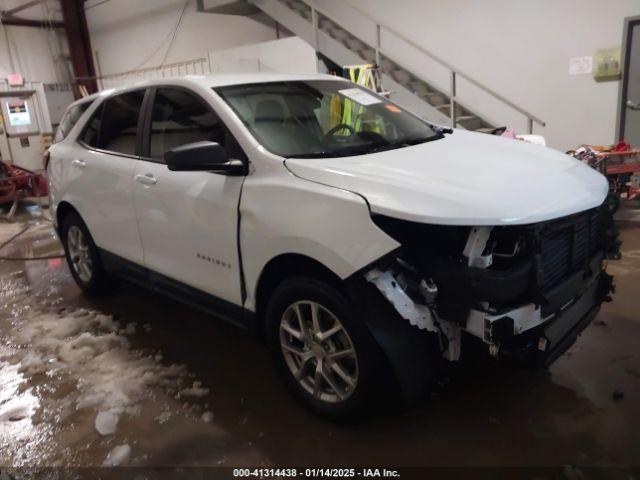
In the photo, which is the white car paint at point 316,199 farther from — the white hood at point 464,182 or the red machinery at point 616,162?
the red machinery at point 616,162

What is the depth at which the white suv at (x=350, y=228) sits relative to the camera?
6.04ft

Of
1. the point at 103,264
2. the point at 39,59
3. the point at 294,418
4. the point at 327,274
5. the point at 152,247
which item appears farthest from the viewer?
the point at 39,59

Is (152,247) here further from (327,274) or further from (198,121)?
(327,274)

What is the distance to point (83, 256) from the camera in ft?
12.9

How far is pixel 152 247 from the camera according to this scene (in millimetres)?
2982

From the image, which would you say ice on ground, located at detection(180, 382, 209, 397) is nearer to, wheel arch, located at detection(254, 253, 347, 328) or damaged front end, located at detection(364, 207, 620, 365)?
wheel arch, located at detection(254, 253, 347, 328)

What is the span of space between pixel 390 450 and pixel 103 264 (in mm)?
2522

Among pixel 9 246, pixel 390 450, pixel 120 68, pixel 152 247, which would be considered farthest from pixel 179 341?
pixel 120 68

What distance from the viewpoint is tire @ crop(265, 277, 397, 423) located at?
6.57 feet

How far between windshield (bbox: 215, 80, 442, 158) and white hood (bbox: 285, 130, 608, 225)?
0.18 metres

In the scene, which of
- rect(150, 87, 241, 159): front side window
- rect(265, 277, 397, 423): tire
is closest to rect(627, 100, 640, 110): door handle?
rect(150, 87, 241, 159): front side window

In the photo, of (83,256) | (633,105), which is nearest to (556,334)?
(83,256)

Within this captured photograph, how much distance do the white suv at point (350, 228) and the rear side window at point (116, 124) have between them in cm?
3

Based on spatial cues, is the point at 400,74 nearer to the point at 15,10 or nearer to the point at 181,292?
the point at 181,292
